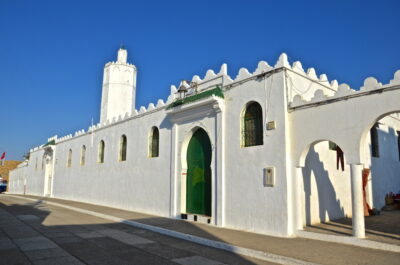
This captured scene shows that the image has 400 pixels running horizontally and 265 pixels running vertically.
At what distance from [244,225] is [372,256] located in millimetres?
4097

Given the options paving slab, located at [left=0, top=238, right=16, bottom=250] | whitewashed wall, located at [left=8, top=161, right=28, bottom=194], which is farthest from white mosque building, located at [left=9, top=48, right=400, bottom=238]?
whitewashed wall, located at [left=8, top=161, right=28, bottom=194]

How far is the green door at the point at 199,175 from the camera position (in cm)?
1167

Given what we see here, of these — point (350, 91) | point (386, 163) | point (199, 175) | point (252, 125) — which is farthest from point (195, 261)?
point (386, 163)

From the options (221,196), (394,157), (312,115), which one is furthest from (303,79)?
(394,157)

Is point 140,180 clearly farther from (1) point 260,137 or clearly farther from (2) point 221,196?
(1) point 260,137

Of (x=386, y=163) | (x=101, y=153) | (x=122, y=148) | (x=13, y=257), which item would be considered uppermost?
(x=122, y=148)

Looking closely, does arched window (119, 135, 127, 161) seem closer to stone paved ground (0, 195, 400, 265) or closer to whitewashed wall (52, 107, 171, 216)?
whitewashed wall (52, 107, 171, 216)

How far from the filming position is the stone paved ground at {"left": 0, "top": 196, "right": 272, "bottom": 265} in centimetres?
620

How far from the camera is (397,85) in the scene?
7.08 m

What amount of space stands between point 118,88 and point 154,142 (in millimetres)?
8971

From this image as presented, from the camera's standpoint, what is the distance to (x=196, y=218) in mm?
11586

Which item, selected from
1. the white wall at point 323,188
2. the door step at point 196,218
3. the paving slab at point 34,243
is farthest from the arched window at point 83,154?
the white wall at point 323,188

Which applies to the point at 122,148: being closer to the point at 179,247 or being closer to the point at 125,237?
the point at 125,237

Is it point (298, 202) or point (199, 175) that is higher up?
point (199, 175)
